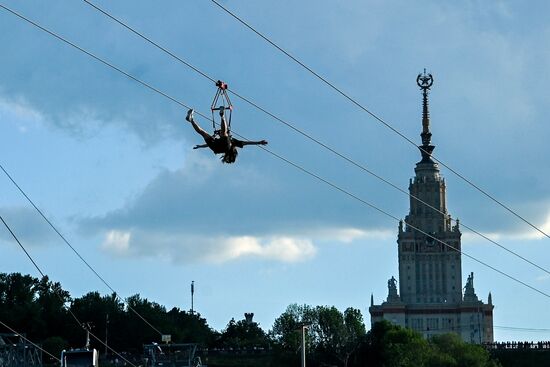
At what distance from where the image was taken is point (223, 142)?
4938 centimetres

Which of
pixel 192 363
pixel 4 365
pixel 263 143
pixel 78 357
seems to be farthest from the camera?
pixel 192 363

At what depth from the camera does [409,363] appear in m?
189

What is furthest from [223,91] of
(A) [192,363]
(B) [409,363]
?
(B) [409,363]

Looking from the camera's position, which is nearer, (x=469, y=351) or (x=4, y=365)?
(x=4, y=365)

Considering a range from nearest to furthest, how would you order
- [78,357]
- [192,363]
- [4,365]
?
1. [78,357]
2. [4,365]
3. [192,363]

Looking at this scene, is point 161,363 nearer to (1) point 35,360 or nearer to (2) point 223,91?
(1) point 35,360

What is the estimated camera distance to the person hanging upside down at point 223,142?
49156 millimetres

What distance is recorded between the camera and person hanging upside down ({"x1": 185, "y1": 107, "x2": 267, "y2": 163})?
49.2 meters

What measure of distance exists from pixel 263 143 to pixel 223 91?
227 centimetres

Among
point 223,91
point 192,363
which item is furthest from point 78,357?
point 223,91

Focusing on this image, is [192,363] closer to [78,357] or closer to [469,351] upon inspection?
[78,357]

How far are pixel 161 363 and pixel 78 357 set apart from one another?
108 feet

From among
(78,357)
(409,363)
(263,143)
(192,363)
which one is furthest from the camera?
(409,363)

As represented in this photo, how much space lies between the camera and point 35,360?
123125mm
